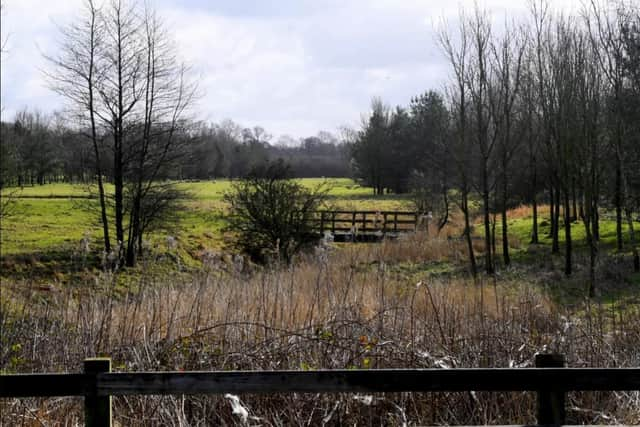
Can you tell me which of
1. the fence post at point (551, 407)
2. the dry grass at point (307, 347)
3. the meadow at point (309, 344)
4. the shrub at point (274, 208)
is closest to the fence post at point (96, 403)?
the meadow at point (309, 344)

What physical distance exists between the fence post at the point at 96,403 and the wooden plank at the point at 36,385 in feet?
0.27

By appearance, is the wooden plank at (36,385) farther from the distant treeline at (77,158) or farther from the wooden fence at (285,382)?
the distant treeline at (77,158)

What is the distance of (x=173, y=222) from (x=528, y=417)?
18.8 m

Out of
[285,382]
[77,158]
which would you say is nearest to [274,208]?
[77,158]

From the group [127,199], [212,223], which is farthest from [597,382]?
[212,223]

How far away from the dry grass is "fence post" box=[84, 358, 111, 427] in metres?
1.19

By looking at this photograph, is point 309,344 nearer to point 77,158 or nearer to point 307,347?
point 307,347

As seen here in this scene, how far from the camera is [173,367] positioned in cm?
551

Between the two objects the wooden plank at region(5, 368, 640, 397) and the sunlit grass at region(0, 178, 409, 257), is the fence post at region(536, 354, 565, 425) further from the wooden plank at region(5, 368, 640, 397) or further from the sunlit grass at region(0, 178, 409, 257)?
the sunlit grass at region(0, 178, 409, 257)

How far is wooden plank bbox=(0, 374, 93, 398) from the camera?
316 centimetres

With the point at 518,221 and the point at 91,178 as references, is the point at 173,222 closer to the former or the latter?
the point at 91,178

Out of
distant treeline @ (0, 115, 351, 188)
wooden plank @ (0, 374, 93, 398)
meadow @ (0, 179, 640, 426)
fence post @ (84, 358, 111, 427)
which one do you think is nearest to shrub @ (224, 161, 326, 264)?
distant treeline @ (0, 115, 351, 188)

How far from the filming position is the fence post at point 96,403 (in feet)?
10.7

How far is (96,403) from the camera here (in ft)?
10.8
